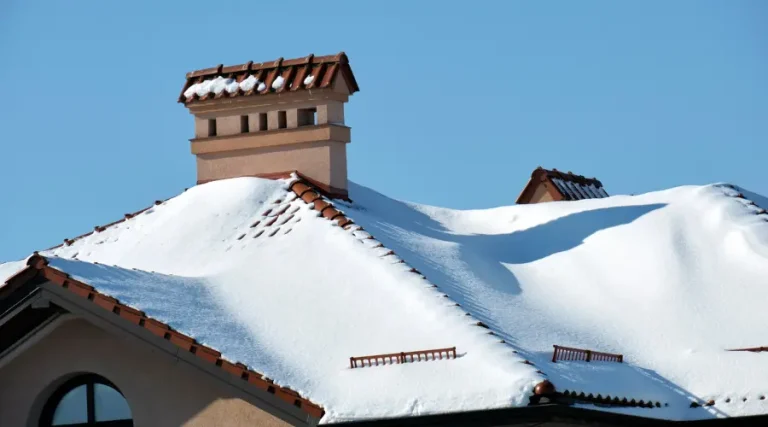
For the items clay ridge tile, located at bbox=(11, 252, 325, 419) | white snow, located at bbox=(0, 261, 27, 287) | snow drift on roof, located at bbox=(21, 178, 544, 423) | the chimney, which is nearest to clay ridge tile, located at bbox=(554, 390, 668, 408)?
snow drift on roof, located at bbox=(21, 178, 544, 423)

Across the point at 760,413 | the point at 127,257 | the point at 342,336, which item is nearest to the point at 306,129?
the point at 127,257

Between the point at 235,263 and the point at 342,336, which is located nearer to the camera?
the point at 342,336

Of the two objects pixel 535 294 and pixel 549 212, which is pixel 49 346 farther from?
pixel 549 212

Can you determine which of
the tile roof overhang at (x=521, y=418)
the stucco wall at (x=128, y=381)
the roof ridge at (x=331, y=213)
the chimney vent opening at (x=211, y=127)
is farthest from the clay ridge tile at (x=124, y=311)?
the chimney vent opening at (x=211, y=127)

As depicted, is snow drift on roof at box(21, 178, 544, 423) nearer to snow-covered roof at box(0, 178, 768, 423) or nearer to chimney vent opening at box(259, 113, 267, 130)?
snow-covered roof at box(0, 178, 768, 423)

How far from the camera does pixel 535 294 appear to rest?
24250 mm

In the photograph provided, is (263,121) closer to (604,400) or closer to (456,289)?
(456,289)

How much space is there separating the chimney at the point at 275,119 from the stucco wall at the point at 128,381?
247 inches

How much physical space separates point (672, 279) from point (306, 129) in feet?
20.3

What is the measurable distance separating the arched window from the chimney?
6.21 metres

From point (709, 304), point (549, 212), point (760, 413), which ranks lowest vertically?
point (760, 413)

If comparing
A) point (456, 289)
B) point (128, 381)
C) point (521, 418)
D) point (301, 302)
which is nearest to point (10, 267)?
point (301, 302)

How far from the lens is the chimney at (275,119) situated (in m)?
26.9

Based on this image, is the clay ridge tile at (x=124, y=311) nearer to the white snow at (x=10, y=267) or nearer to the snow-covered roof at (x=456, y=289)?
the snow-covered roof at (x=456, y=289)
